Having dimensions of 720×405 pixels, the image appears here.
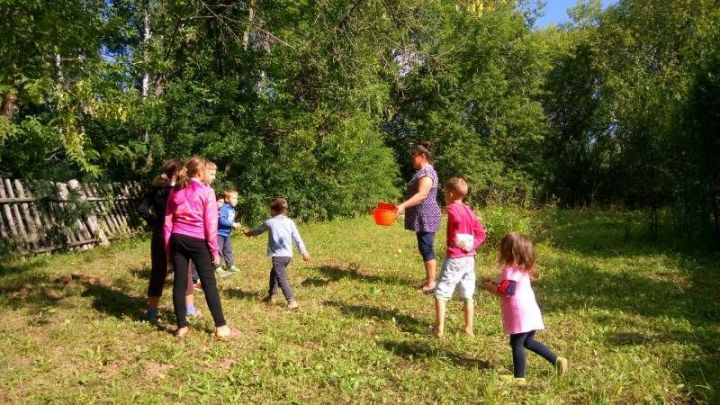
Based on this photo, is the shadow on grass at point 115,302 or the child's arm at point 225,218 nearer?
the shadow on grass at point 115,302

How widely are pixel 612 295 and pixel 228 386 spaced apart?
17.5 ft

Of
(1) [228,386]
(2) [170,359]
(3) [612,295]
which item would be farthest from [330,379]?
(3) [612,295]

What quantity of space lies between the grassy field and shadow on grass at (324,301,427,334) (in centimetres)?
2

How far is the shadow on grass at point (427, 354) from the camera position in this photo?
473 cm

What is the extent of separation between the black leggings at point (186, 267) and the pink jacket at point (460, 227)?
234 cm

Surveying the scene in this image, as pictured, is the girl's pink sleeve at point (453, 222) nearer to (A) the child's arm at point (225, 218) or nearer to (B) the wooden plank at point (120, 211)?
(A) the child's arm at point (225, 218)

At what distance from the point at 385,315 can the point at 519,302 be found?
7.37ft

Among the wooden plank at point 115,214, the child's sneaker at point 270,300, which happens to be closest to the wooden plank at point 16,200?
the wooden plank at point 115,214

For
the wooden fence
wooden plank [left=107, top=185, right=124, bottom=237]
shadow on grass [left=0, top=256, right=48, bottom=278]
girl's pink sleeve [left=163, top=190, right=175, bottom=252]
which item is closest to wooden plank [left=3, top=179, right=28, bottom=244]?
the wooden fence

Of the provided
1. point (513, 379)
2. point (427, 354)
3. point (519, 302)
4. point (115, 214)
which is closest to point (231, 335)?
point (427, 354)

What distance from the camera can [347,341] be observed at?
5215mm

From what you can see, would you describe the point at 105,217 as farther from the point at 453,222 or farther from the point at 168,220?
the point at 453,222

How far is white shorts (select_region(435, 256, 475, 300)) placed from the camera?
17.2 feet

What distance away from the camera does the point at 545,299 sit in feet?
22.7
